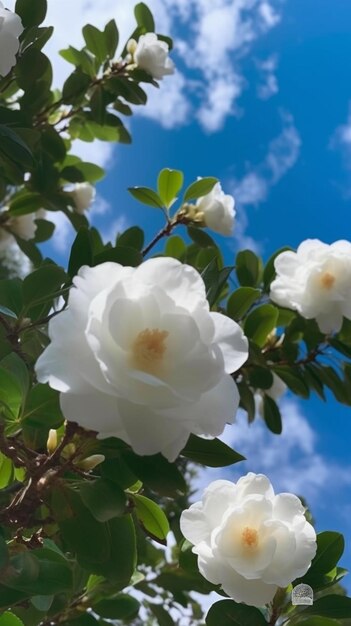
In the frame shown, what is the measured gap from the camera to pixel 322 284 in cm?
177

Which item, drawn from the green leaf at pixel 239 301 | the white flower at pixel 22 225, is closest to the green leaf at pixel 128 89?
the white flower at pixel 22 225

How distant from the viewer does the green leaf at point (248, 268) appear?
2062 millimetres

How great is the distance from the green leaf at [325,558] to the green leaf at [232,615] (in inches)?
4.4

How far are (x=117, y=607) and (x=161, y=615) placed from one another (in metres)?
0.38

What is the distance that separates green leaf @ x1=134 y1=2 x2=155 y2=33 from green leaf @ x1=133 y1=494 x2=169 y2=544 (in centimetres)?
167

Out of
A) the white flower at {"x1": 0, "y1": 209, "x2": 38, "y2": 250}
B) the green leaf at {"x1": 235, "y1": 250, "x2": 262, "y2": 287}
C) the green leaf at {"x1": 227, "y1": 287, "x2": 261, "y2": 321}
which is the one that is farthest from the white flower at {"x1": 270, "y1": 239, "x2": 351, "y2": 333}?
the white flower at {"x1": 0, "y1": 209, "x2": 38, "y2": 250}

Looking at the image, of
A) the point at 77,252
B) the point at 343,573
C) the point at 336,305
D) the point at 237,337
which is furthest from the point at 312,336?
the point at 237,337

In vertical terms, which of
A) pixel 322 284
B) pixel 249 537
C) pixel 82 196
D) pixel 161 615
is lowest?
pixel 161 615

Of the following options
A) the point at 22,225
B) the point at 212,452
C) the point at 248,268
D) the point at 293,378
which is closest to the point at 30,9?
the point at 22,225

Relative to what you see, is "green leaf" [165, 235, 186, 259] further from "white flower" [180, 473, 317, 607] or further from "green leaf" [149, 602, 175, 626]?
"white flower" [180, 473, 317, 607]

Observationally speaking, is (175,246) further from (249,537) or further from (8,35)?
(249,537)

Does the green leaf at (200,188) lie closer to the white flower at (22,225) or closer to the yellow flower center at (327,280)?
the yellow flower center at (327,280)

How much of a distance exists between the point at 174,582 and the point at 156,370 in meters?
1.20

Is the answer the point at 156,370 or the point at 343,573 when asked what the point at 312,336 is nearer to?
→ the point at 343,573
